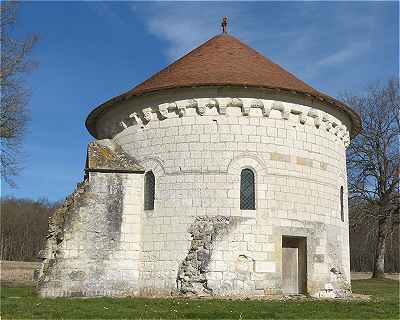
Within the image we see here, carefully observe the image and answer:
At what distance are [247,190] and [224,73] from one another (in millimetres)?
3311

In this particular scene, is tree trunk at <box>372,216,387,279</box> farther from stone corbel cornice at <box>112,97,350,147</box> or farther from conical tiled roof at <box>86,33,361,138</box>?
stone corbel cornice at <box>112,97,350,147</box>

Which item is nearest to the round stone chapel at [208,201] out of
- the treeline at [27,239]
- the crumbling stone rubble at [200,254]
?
the crumbling stone rubble at [200,254]

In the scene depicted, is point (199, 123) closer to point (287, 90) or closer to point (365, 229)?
point (287, 90)

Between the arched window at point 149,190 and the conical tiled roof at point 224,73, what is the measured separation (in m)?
2.30

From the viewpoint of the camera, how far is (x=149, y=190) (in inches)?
570

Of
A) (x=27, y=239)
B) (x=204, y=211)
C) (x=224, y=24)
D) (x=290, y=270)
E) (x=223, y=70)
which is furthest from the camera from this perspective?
(x=27, y=239)

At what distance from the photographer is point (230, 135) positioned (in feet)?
46.2

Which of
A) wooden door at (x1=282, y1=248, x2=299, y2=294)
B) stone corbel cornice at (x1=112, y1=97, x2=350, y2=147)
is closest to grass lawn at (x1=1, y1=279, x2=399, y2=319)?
wooden door at (x1=282, y1=248, x2=299, y2=294)

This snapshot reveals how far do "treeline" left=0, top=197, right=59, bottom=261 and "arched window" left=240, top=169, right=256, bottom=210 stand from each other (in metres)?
47.1

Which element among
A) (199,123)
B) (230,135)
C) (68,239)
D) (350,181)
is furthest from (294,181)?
(350,181)

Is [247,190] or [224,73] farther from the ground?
[224,73]

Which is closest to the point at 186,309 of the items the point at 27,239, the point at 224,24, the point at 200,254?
the point at 200,254

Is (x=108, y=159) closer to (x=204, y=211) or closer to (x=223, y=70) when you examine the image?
(x=204, y=211)

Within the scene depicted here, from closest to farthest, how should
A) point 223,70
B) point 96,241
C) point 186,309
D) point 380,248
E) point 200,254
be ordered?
point 186,309, point 200,254, point 96,241, point 223,70, point 380,248
